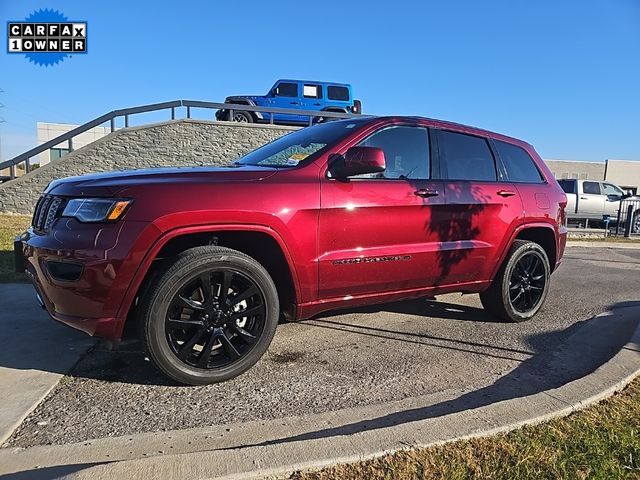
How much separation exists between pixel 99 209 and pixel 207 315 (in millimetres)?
912

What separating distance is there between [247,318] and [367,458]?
4.55 ft

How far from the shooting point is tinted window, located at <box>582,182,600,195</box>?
60.5 feet

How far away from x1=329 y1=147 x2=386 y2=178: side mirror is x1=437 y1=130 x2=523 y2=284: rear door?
965mm

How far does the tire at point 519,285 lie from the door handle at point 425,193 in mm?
1181

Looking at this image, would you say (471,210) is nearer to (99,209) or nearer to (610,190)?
(99,209)

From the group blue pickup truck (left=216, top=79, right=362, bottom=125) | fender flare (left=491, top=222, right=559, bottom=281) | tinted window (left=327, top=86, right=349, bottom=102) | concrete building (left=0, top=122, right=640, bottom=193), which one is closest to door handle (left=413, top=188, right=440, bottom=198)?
fender flare (left=491, top=222, right=559, bottom=281)

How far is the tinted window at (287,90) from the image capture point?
19.5 metres

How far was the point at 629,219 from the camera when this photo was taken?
621 inches

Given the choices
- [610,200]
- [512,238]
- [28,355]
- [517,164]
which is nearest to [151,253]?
[28,355]

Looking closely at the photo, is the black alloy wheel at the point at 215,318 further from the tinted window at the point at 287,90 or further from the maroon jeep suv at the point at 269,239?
the tinted window at the point at 287,90

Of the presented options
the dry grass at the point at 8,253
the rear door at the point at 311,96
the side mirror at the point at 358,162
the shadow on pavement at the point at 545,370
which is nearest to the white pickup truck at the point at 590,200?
the rear door at the point at 311,96

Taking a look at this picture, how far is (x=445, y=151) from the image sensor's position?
4.23 m

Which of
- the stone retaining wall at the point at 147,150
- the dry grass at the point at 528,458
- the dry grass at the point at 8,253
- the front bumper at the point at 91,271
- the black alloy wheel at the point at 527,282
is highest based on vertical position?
the stone retaining wall at the point at 147,150

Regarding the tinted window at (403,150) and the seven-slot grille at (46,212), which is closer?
the seven-slot grille at (46,212)
